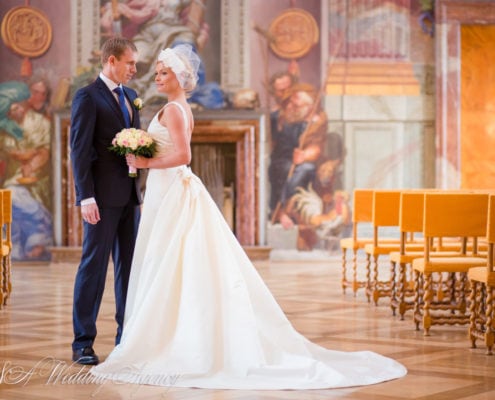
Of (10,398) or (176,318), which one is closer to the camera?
(10,398)

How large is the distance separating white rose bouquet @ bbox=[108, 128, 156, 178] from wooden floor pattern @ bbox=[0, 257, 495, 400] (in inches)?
50.4

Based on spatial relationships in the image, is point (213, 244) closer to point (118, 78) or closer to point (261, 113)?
point (118, 78)

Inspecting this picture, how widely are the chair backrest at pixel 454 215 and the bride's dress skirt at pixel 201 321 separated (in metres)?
1.67

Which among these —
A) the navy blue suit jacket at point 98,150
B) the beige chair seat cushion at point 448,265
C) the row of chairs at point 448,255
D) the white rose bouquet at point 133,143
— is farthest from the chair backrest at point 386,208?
the white rose bouquet at point 133,143

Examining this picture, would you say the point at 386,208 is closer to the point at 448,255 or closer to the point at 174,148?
the point at 448,255

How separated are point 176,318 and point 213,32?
10.9m

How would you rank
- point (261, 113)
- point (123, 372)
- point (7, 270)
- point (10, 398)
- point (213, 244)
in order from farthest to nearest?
point (261, 113), point (7, 270), point (213, 244), point (123, 372), point (10, 398)

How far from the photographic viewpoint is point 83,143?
570 centimetres

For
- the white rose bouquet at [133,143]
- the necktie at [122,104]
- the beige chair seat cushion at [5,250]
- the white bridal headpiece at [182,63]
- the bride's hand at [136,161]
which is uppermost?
the white bridal headpiece at [182,63]

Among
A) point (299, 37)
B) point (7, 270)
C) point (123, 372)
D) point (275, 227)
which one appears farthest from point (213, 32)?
point (123, 372)

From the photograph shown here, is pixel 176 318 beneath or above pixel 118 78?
beneath

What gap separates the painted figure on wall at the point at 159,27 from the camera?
1569cm

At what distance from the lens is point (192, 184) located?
5.81m

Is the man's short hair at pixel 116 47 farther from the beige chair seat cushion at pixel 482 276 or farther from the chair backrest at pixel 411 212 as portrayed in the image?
the chair backrest at pixel 411 212
